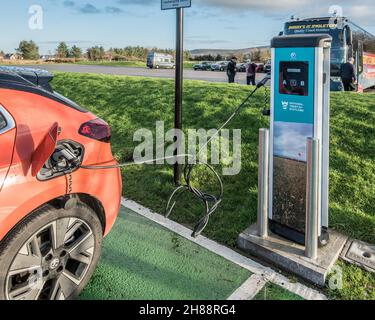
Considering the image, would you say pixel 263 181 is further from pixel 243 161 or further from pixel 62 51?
pixel 62 51

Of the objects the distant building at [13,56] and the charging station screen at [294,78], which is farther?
the distant building at [13,56]

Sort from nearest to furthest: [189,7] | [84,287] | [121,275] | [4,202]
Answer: [4,202]
[84,287]
[121,275]
[189,7]

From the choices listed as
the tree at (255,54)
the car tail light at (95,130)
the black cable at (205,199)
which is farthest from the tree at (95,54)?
the car tail light at (95,130)

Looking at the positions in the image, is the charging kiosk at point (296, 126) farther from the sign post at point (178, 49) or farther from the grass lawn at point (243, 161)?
the sign post at point (178, 49)

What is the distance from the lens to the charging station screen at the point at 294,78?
10.0 feet

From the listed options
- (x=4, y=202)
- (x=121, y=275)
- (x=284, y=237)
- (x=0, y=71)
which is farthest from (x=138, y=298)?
(x=0, y=71)

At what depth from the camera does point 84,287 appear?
9.31ft

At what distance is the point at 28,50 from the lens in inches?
2105

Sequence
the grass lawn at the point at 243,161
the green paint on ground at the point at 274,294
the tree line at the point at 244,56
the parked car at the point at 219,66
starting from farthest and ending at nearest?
the tree line at the point at 244,56
the parked car at the point at 219,66
the grass lawn at the point at 243,161
the green paint on ground at the point at 274,294

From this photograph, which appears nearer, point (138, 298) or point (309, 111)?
point (138, 298)

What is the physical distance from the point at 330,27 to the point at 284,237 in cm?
1343

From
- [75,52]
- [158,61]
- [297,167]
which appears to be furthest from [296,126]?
[75,52]

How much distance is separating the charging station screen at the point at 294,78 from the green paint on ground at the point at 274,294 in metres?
1.56
